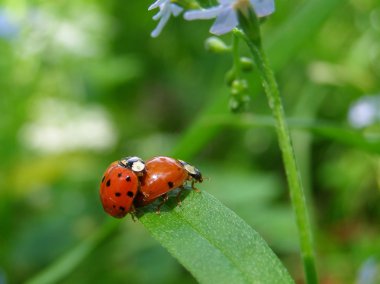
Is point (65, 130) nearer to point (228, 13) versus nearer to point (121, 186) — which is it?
point (121, 186)

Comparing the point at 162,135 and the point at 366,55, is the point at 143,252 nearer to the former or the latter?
the point at 162,135

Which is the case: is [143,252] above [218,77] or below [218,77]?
below

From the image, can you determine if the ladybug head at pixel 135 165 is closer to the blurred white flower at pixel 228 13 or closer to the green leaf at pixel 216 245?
the green leaf at pixel 216 245

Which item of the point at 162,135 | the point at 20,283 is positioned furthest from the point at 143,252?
the point at 162,135

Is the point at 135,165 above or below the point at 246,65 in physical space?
below

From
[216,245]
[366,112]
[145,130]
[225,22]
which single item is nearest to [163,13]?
[225,22]
